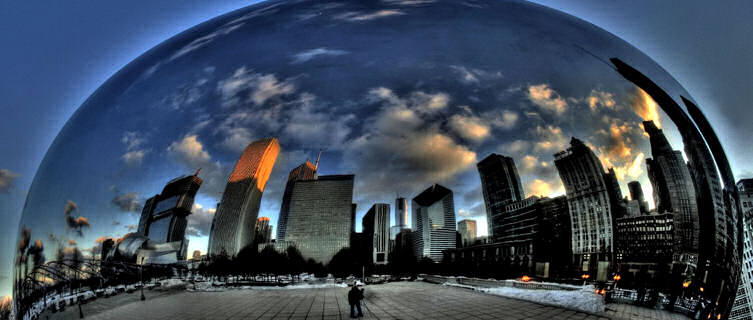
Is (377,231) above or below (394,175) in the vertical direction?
below

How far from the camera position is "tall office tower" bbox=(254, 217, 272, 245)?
5.26 feet

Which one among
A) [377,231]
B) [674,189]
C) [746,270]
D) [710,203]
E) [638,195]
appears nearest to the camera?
[377,231]

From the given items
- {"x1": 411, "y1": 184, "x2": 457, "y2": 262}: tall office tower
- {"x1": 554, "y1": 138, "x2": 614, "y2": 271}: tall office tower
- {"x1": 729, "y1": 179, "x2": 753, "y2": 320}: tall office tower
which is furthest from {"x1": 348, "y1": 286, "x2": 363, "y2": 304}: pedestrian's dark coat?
{"x1": 729, "y1": 179, "x2": 753, "y2": 320}: tall office tower

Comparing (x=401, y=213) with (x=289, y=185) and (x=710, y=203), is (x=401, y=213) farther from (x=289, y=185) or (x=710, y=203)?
(x=710, y=203)

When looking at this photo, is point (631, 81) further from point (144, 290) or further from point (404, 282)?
point (144, 290)

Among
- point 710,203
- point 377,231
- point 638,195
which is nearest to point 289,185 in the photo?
point 377,231

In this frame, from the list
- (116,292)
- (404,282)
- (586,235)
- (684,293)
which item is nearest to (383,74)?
(404,282)

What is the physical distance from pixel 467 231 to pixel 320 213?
2.68 feet

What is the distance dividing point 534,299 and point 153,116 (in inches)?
100

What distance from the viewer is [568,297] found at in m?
1.74

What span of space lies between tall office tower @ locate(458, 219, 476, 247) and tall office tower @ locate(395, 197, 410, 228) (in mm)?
317

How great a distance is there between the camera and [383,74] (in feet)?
6.32

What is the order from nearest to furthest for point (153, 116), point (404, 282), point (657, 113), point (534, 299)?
point (534, 299), point (404, 282), point (153, 116), point (657, 113)

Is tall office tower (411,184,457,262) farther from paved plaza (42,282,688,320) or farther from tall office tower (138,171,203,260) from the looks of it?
tall office tower (138,171,203,260)
